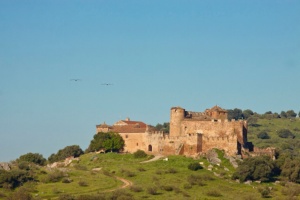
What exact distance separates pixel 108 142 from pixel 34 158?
11.1 meters

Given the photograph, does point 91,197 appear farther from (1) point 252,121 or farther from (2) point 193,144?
(1) point 252,121

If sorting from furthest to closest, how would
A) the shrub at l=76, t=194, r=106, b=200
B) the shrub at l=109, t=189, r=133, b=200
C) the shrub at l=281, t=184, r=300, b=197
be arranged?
the shrub at l=281, t=184, r=300, b=197 → the shrub at l=109, t=189, r=133, b=200 → the shrub at l=76, t=194, r=106, b=200

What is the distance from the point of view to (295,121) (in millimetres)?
186250

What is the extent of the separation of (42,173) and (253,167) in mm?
25903

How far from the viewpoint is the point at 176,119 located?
313 feet

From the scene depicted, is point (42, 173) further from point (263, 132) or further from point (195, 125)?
point (263, 132)

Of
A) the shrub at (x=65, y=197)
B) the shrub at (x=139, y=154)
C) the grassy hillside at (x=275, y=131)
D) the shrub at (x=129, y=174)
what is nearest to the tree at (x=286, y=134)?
the grassy hillside at (x=275, y=131)

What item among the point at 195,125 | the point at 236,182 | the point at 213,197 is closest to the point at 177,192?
the point at 213,197

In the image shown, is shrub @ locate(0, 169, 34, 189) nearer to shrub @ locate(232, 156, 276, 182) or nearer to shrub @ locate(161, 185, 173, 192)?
shrub @ locate(161, 185, 173, 192)

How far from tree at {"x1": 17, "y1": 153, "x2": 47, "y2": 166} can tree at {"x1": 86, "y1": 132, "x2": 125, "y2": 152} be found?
812 centimetres

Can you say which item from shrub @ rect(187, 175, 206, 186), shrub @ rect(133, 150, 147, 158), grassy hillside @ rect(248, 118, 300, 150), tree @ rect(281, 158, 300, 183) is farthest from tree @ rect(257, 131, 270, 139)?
shrub @ rect(187, 175, 206, 186)

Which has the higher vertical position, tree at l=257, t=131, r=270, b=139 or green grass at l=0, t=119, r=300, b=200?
tree at l=257, t=131, r=270, b=139

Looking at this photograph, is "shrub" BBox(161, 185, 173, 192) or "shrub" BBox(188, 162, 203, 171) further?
"shrub" BBox(188, 162, 203, 171)

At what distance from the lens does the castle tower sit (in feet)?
312
